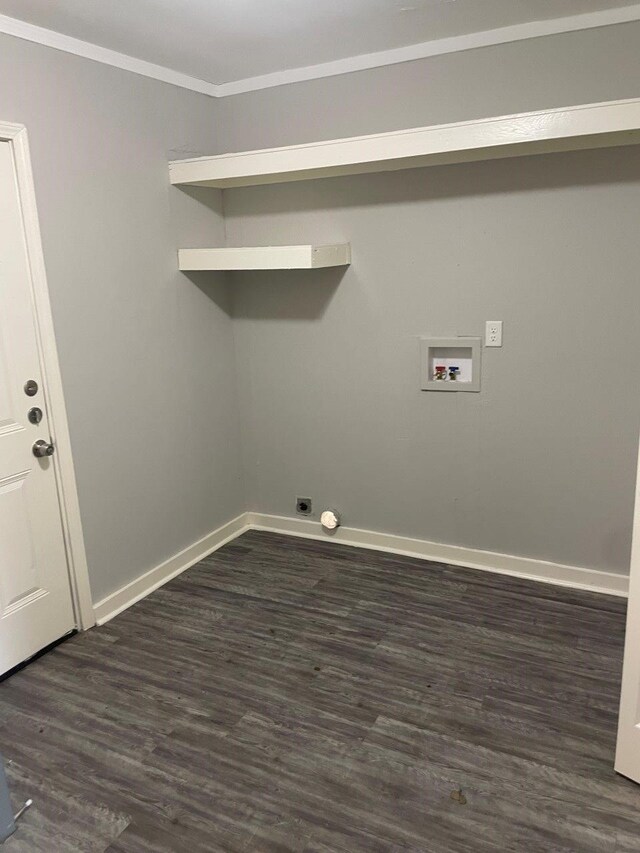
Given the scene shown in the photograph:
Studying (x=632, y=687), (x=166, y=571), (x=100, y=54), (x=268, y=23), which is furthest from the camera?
(x=166, y=571)

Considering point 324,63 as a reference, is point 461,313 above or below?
below

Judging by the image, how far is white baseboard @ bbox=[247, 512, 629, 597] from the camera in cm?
313

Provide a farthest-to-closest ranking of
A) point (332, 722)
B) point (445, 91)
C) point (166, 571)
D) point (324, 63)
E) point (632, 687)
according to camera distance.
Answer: point (166, 571)
point (324, 63)
point (445, 91)
point (332, 722)
point (632, 687)

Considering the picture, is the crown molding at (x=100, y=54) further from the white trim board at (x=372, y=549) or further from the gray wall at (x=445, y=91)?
the white trim board at (x=372, y=549)

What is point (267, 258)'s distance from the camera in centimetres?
317

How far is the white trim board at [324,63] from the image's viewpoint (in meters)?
2.54

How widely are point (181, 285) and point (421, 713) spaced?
226 cm

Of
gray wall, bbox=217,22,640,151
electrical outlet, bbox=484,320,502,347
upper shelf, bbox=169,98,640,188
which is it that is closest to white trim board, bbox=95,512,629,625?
electrical outlet, bbox=484,320,502,347

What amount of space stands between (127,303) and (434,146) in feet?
Answer: 4.92

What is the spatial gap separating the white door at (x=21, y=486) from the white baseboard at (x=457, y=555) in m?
1.38

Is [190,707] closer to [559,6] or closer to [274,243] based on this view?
[274,243]

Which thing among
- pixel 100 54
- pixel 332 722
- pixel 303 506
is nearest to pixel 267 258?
pixel 100 54

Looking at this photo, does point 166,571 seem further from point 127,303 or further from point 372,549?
point 127,303

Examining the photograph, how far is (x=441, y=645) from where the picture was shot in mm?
2752
